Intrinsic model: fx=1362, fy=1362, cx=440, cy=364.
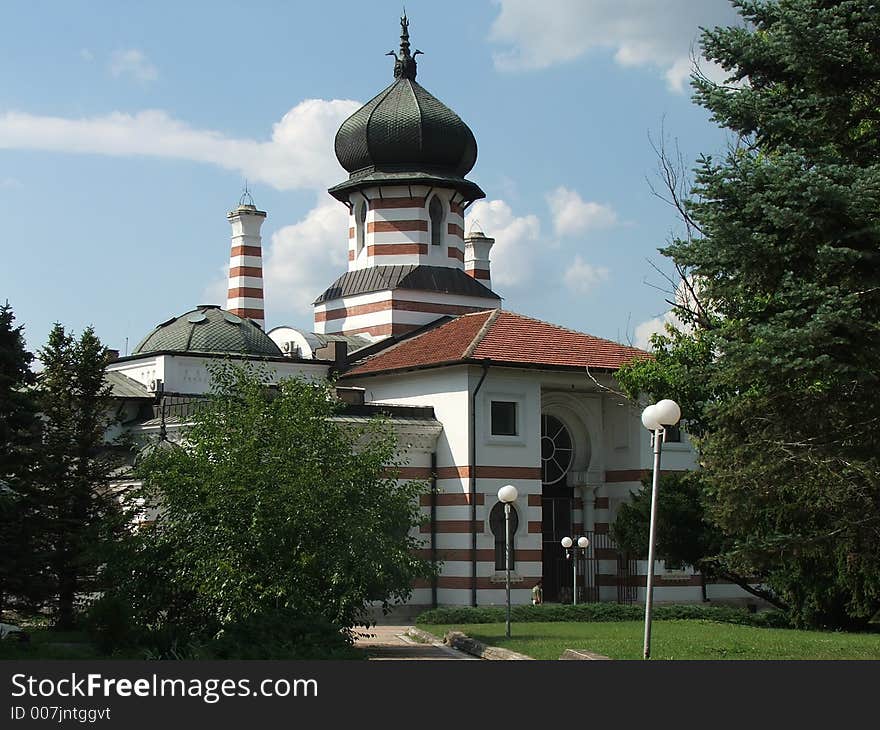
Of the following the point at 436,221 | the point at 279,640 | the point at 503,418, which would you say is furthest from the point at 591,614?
the point at 436,221

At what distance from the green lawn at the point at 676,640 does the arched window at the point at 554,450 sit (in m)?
7.49

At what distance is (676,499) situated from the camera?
30.0m

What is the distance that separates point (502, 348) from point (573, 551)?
5.81 m

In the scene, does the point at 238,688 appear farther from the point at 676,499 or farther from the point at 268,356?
the point at 268,356

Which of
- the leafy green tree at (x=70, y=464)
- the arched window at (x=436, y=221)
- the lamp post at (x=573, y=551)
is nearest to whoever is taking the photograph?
the leafy green tree at (x=70, y=464)

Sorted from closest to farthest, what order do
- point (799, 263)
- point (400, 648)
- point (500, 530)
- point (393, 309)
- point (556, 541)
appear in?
point (799, 263), point (400, 648), point (500, 530), point (556, 541), point (393, 309)

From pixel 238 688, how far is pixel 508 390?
22754mm

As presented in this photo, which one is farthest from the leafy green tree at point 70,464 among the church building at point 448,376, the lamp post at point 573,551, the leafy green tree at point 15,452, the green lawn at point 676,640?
the lamp post at point 573,551

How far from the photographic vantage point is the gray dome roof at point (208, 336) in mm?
38656

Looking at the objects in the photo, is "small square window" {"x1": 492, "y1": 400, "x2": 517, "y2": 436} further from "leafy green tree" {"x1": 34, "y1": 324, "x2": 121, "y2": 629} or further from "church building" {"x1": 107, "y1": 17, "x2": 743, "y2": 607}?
"leafy green tree" {"x1": 34, "y1": 324, "x2": 121, "y2": 629}

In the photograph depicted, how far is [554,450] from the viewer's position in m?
36.8

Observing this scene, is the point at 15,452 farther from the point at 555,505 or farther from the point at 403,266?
the point at 403,266

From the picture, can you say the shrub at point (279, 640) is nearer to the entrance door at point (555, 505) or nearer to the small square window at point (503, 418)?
the small square window at point (503, 418)

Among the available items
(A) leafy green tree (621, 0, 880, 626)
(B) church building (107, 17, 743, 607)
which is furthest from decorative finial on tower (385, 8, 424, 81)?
(A) leafy green tree (621, 0, 880, 626)
